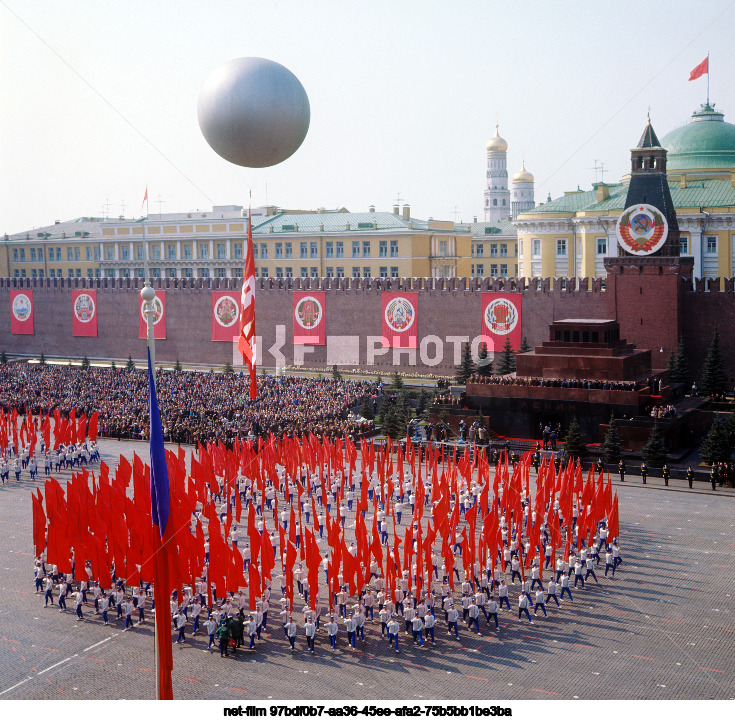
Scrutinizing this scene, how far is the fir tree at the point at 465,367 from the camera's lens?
44781 mm

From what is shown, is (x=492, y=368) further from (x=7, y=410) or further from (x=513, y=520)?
(x=513, y=520)

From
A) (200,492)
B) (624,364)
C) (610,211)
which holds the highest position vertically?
(610,211)

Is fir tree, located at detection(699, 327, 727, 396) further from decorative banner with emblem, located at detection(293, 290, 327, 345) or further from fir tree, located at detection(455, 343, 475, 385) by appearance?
decorative banner with emblem, located at detection(293, 290, 327, 345)

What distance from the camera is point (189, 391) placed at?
42969 mm

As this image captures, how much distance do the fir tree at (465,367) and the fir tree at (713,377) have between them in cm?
1023

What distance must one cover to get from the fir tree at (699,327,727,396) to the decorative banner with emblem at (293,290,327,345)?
69.0ft

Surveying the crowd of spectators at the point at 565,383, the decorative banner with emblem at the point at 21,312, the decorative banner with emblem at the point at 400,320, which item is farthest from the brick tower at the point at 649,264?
the decorative banner with emblem at the point at 21,312

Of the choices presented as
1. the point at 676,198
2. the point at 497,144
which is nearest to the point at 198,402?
the point at 676,198

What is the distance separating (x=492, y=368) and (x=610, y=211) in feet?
56.7

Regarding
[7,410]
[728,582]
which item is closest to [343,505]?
[728,582]

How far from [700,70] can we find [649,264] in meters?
11.7

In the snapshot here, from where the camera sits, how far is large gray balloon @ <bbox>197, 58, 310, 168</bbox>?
35.0 ft

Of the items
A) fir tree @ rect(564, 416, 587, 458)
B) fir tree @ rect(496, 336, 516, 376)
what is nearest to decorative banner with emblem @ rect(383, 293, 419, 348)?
fir tree @ rect(496, 336, 516, 376)

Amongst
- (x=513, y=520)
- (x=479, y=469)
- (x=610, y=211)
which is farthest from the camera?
(x=610, y=211)
